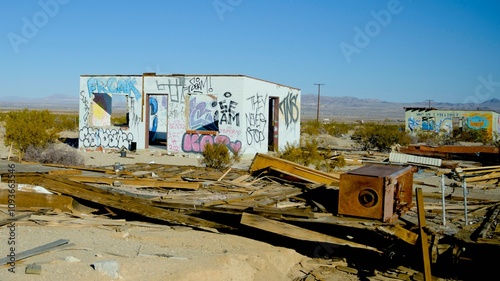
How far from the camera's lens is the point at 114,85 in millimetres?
25484

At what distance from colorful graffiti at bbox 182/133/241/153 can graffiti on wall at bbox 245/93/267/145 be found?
36.0 inches

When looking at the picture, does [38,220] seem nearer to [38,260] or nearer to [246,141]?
[38,260]

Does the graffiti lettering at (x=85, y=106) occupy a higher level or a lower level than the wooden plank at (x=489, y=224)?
higher

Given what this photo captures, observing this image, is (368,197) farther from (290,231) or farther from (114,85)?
(114,85)

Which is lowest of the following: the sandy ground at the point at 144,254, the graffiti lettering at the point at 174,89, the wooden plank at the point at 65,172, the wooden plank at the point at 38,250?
the sandy ground at the point at 144,254

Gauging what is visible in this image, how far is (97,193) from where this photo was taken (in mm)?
10250

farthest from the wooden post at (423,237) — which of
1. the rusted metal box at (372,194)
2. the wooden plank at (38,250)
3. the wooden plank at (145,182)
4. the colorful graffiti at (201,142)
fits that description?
the colorful graffiti at (201,142)

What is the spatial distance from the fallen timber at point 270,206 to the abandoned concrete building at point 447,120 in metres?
37.8

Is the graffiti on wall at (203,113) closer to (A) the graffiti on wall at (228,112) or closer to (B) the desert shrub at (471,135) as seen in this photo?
(A) the graffiti on wall at (228,112)

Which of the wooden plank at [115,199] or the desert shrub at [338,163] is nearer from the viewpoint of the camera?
the wooden plank at [115,199]

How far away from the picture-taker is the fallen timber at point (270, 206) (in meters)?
7.97

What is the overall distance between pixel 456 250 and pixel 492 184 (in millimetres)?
9550

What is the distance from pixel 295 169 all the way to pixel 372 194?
13.8 feet

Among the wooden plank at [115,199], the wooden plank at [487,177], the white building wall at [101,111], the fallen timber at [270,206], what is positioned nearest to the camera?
the fallen timber at [270,206]
